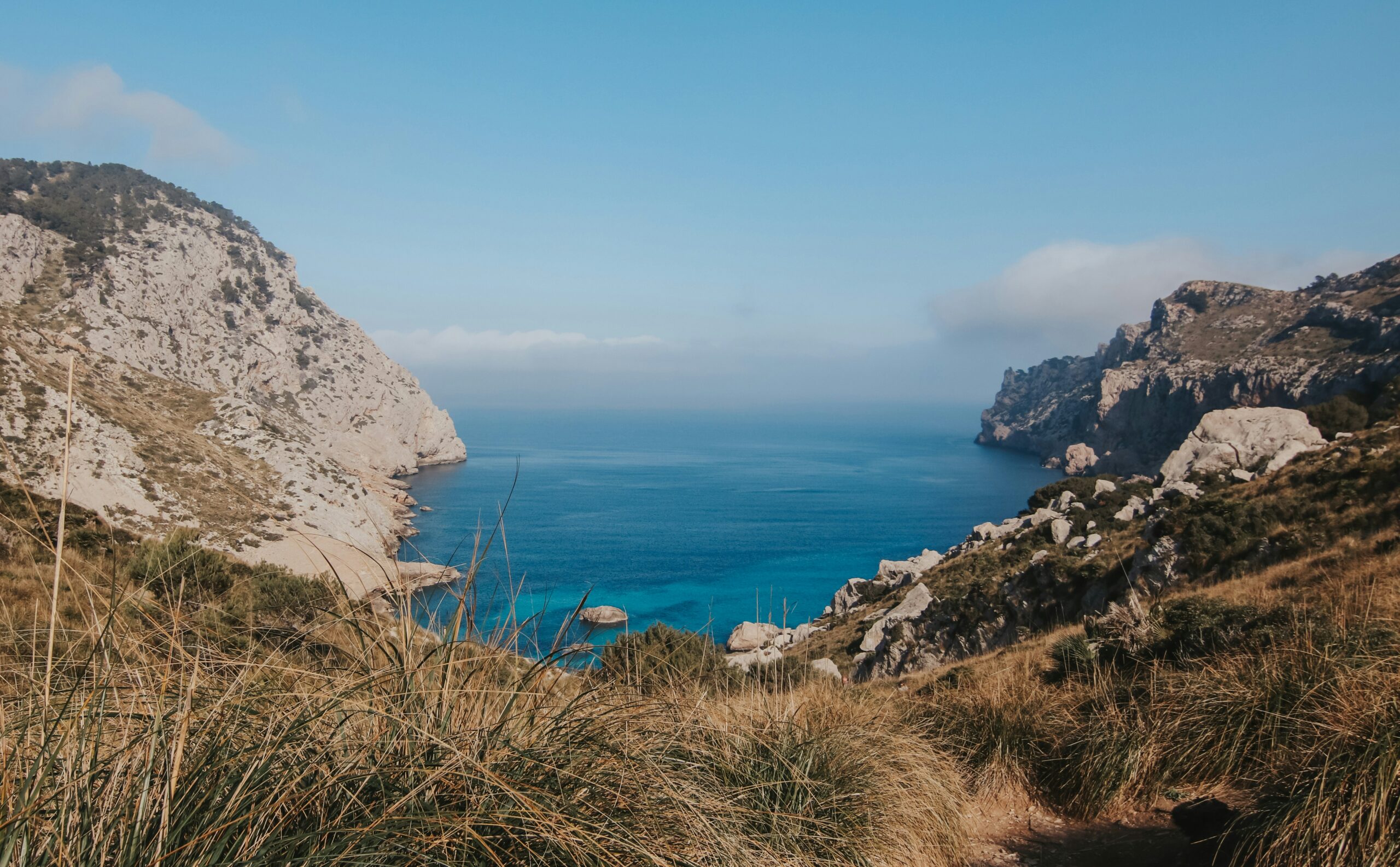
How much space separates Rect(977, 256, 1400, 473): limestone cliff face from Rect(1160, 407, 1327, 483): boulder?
97.6 feet

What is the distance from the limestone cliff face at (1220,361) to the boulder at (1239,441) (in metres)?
29.7

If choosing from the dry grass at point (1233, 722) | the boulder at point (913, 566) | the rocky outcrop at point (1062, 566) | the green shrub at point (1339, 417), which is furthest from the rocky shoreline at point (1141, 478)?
the green shrub at point (1339, 417)

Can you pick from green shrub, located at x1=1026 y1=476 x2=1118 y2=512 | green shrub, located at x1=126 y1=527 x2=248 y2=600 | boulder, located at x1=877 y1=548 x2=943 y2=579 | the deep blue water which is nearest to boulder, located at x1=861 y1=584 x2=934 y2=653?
the deep blue water

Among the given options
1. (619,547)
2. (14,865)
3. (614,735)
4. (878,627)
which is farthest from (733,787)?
(619,547)

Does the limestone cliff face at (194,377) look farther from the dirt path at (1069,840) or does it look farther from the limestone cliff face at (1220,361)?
the limestone cliff face at (1220,361)

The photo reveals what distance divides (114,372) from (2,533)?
4562 centimetres

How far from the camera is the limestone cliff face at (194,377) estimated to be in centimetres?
2880

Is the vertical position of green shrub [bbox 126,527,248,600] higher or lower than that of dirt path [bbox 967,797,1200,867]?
higher

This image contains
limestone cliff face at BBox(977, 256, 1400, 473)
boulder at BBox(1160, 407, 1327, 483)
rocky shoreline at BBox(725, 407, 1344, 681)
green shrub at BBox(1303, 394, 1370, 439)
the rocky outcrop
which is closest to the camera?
the rocky outcrop

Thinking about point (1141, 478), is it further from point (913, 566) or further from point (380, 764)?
point (380, 764)

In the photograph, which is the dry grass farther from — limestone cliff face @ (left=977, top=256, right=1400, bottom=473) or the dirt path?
limestone cliff face @ (left=977, top=256, right=1400, bottom=473)

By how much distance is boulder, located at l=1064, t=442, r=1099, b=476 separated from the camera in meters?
109

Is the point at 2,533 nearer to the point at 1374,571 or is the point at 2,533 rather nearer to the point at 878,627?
the point at 1374,571

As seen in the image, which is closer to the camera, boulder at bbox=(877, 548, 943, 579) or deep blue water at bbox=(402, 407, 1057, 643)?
boulder at bbox=(877, 548, 943, 579)
